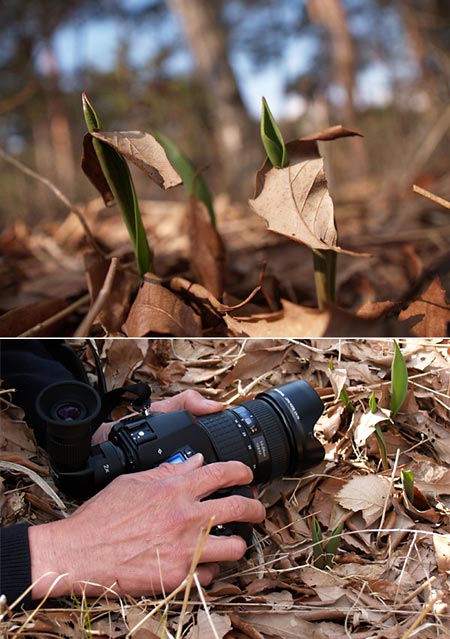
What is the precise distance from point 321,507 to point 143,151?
1.90 feet

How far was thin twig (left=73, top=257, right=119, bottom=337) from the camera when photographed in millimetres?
1103

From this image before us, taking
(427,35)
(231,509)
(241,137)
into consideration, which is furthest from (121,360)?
(427,35)

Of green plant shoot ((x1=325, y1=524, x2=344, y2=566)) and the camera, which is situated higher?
the camera

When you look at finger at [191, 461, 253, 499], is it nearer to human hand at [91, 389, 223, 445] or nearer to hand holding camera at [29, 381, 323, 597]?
hand holding camera at [29, 381, 323, 597]

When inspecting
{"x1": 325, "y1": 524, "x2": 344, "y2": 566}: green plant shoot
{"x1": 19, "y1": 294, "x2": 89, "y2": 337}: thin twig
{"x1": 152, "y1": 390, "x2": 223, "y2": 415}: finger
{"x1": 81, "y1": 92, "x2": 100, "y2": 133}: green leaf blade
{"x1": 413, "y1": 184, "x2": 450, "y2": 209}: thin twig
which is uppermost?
{"x1": 81, "y1": 92, "x2": 100, "y2": 133}: green leaf blade

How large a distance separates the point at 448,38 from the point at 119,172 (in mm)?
4963

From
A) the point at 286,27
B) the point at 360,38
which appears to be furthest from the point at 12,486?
the point at 286,27

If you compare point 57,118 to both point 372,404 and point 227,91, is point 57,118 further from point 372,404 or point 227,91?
point 372,404

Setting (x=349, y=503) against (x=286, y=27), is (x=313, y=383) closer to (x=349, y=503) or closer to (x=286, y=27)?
(x=349, y=503)

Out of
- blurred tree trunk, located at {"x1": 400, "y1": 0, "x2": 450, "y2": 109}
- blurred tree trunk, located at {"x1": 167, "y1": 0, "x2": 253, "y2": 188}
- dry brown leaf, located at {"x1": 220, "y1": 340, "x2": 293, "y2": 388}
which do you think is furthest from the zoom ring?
blurred tree trunk, located at {"x1": 400, "y1": 0, "x2": 450, "y2": 109}

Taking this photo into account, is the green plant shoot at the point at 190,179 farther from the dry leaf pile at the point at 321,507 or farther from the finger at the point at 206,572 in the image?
the finger at the point at 206,572

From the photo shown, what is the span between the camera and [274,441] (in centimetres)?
106

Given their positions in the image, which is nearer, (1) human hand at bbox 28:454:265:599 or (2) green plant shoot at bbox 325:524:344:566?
(1) human hand at bbox 28:454:265:599

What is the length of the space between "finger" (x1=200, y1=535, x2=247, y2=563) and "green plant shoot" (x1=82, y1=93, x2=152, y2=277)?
0.44 metres
